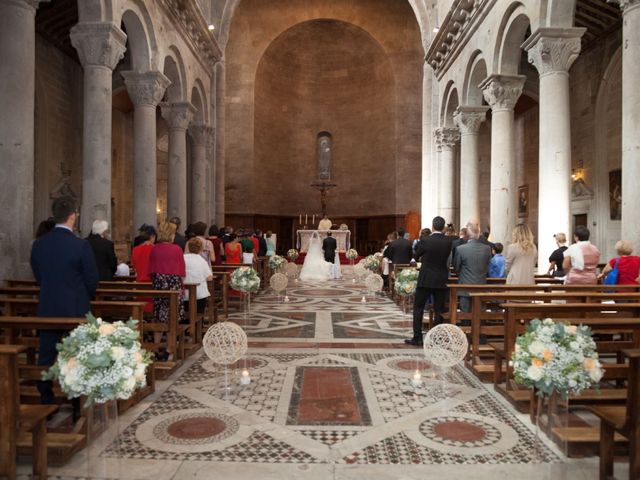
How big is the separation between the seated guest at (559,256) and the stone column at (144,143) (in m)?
10.3

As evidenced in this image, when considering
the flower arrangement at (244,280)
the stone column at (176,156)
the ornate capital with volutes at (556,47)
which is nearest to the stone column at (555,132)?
the ornate capital with volutes at (556,47)

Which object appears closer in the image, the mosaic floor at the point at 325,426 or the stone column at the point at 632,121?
the mosaic floor at the point at 325,426

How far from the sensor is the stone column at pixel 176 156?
1775 cm

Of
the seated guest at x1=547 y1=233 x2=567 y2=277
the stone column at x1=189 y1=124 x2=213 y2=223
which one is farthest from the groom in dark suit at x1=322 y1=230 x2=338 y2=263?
the seated guest at x1=547 y1=233 x2=567 y2=277

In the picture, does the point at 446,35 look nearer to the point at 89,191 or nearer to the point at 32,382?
the point at 89,191

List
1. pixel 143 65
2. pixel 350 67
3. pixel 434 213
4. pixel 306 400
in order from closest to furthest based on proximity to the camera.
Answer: pixel 306 400
pixel 143 65
pixel 434 213
pixel 350 67

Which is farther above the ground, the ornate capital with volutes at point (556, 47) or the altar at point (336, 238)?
the ornate capital with volutes at point (556, 47)

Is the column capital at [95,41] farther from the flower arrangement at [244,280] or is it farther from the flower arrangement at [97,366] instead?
the flower arrangement at [97,366]

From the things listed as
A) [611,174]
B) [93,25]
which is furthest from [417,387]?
[611,174]

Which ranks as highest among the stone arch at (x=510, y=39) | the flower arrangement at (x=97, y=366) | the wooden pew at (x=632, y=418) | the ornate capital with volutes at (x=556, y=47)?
the stone arch at (x=510, y=39)

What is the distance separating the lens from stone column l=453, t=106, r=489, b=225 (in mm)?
17422

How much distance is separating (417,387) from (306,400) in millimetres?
1341

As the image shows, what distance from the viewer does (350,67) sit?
102ft

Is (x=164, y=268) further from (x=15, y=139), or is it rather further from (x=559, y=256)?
(x=559, y=256)
